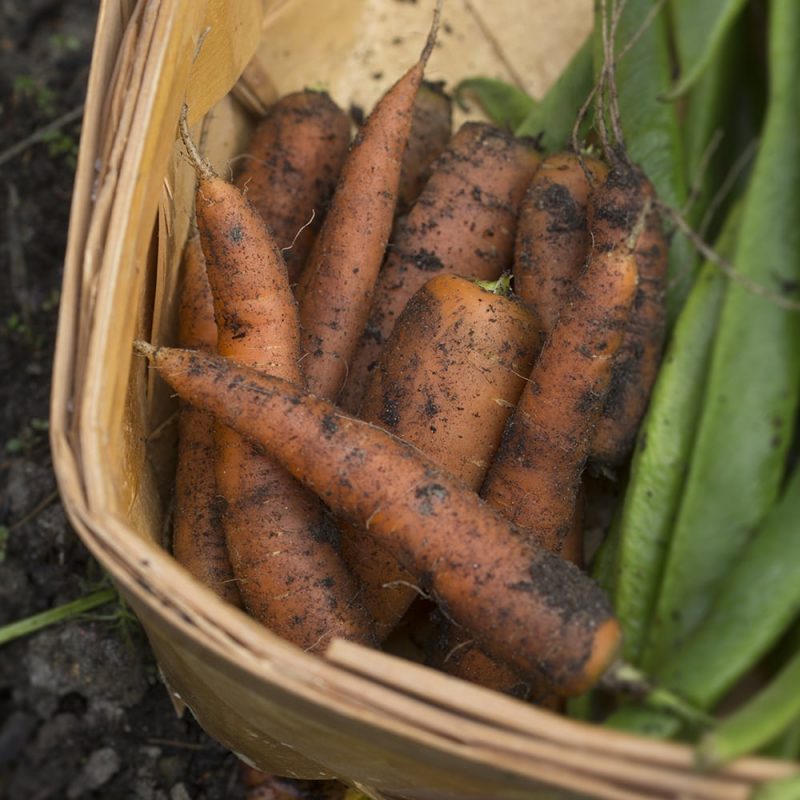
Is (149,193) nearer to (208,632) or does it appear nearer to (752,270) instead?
(208,632)

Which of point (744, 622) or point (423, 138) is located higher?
point (423, 138)

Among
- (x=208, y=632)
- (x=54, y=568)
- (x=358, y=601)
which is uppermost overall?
(x=208, y=632)

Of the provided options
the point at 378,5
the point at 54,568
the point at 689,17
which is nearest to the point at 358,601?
the point at 54,568

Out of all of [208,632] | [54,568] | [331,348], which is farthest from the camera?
[54,568]

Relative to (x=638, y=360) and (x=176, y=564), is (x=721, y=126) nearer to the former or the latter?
(x=638, y=360)

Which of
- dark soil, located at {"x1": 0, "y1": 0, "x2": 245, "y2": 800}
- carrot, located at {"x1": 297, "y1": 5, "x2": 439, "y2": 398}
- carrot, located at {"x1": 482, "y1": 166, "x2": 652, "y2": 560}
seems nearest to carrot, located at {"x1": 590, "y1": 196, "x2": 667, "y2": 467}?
carrot, located at {"x1": 482, "y1": 166, "x2": 652, "y2": 560}

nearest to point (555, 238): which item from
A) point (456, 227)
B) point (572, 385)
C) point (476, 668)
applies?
point (456, 227)
